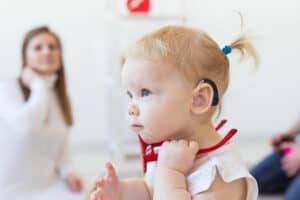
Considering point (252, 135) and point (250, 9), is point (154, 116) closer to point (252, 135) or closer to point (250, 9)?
point (250, 9)

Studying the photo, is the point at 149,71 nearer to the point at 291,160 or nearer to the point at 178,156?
the point at 178,156

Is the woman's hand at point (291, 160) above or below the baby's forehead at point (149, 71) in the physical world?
below

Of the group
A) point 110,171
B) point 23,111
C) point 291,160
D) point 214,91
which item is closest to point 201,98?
point 214,91

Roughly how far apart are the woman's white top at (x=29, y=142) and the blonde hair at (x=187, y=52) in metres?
1.03

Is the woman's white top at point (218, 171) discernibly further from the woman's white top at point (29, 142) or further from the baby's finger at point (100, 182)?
the woman's white top at point (29, 142)

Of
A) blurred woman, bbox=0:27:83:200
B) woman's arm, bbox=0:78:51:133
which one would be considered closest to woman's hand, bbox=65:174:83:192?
blurred woman, bbox=0:27:83:200

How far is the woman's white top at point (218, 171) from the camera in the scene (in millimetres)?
654

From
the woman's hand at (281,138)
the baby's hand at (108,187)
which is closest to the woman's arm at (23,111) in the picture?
the woman's hand at (281,138)

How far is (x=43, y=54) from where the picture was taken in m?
1.72

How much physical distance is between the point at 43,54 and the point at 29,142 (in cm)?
29

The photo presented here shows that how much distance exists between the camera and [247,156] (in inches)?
92.1

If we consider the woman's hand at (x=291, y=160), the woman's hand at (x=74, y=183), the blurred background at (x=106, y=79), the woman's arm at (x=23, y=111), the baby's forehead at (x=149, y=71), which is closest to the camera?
the baby's forehead at (x=149, y=71)

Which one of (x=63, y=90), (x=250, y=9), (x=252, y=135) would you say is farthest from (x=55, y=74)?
(x=252, y=135)

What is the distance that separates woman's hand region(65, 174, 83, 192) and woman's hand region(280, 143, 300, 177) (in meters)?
0.75
